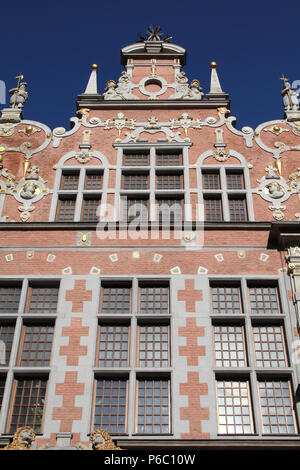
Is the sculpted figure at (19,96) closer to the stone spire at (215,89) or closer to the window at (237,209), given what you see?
the stone spire at (215,89)

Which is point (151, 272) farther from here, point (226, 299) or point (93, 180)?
point (93, 180)

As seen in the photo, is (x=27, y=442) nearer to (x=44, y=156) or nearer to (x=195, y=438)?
(x=195, y=438)

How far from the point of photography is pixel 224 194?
19.4m

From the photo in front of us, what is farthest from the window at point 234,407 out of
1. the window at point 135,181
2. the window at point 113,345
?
the window at point 135,181

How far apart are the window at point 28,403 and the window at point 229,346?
4442mm

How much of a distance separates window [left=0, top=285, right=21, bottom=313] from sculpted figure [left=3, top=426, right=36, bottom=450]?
12.4ft

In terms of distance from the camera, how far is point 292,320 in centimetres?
1602

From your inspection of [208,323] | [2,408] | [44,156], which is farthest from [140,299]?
[44,156]

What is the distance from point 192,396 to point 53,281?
5.04 m

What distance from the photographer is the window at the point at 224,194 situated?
62.7 feet

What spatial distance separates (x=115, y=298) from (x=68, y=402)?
335 cm

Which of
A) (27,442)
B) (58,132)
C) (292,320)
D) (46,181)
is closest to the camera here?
(27,442)

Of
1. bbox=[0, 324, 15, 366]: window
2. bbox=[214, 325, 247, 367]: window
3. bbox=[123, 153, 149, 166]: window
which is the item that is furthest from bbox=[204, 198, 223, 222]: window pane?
bbox=[0, 324, 15, 366]: window

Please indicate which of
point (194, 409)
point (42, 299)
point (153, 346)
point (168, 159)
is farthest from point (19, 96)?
point (194, 409)
